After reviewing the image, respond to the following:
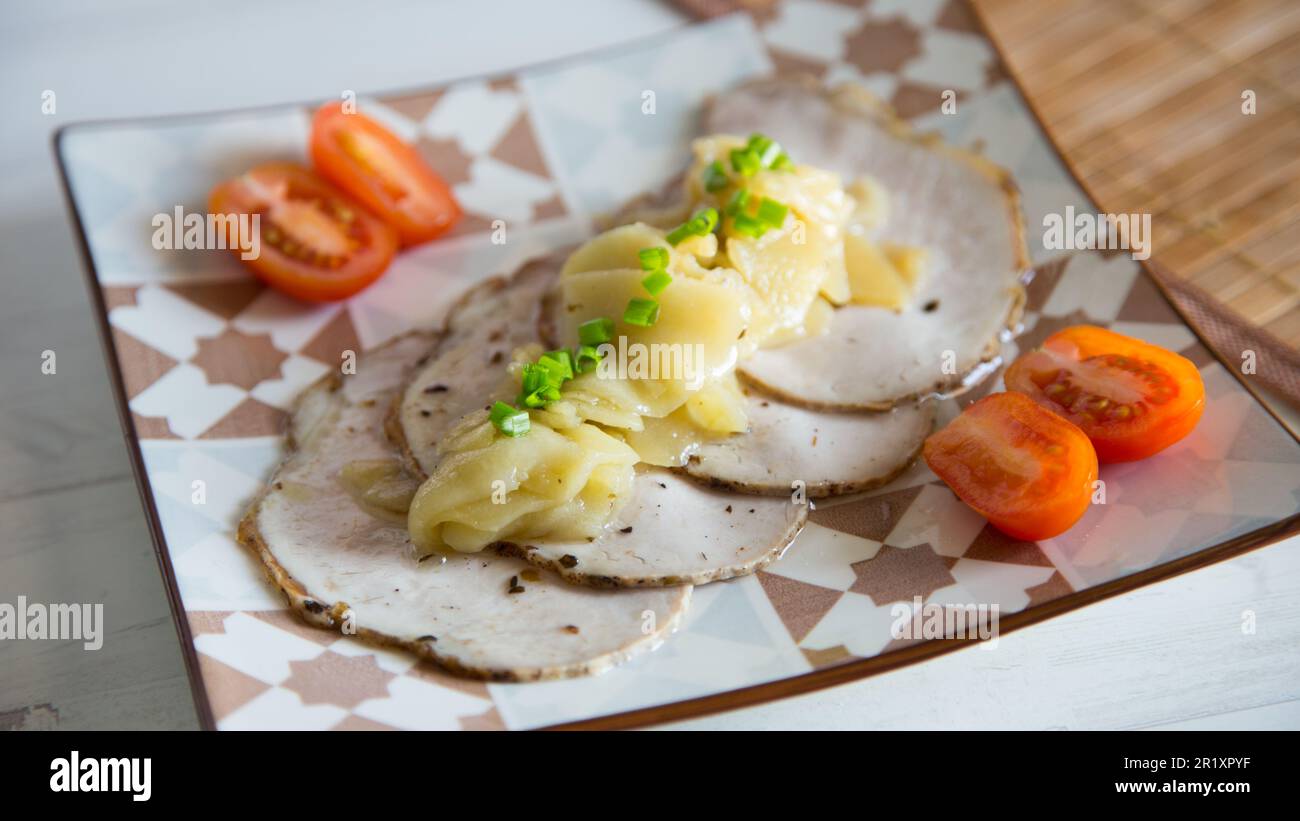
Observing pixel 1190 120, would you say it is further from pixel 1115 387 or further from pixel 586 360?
pixel 586 360

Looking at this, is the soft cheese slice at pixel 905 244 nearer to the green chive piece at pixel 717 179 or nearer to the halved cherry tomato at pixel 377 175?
the green chive piece at pixel 717 179

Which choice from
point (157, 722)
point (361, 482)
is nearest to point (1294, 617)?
point (361, 482)

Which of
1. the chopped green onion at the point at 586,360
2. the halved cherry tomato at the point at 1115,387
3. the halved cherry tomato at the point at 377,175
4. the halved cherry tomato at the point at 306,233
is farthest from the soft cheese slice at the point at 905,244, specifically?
the halved cherry tomato at the point at 306,233

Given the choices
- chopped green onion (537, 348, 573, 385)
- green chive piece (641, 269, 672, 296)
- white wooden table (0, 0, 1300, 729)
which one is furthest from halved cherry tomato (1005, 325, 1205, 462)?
chopped green onion (537, 348, 573, 385)

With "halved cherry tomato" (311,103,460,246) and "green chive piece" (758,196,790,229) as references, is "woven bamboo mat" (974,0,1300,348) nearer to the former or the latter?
"green chive piece" (758,196,790,229)

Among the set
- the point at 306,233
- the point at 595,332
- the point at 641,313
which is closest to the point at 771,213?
the point at 641,313

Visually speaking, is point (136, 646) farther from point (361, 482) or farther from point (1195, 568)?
point (1195, 568)
